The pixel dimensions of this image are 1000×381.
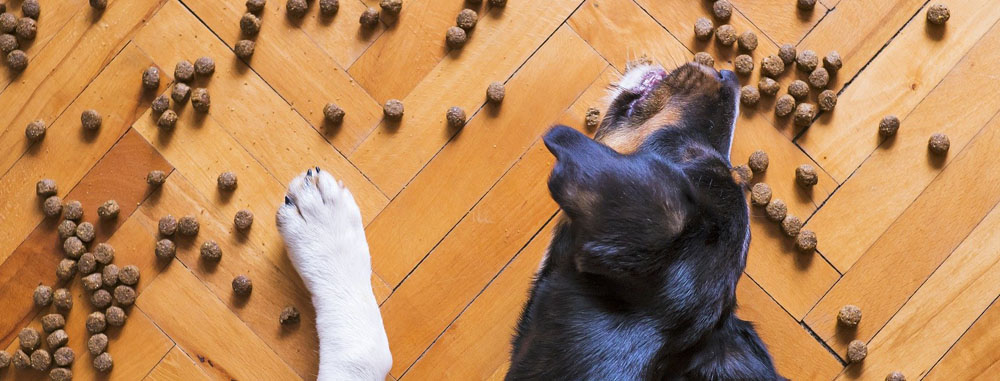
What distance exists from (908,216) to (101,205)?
8.40ft

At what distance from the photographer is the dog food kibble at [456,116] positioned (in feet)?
8.49

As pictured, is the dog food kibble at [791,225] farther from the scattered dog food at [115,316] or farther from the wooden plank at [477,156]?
the scattered dog food at [115,316]

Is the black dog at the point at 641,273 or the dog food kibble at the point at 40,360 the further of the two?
the dog food kibble at the point at 40,360

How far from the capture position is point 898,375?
2.58 m

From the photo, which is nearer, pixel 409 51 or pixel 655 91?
pixel 655 91

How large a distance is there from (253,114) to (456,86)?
0.65 m

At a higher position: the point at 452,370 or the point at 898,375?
the point at 898,375

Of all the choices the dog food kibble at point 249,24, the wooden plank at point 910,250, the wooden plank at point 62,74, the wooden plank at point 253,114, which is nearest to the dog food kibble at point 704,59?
the wooden plank at point 910,250

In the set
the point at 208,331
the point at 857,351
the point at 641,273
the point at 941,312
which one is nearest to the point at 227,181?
the point at 208,331

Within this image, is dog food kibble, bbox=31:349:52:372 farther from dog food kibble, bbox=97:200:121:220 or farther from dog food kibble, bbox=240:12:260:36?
dog food kibble, bbox=240:12:260:36

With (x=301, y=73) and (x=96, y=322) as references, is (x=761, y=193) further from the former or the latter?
(x=96, y=322)

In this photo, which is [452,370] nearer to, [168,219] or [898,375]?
[168,219]

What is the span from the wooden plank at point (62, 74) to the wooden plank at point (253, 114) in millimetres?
86

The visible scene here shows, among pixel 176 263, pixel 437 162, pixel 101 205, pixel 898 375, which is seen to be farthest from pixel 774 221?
pixel 101 205
